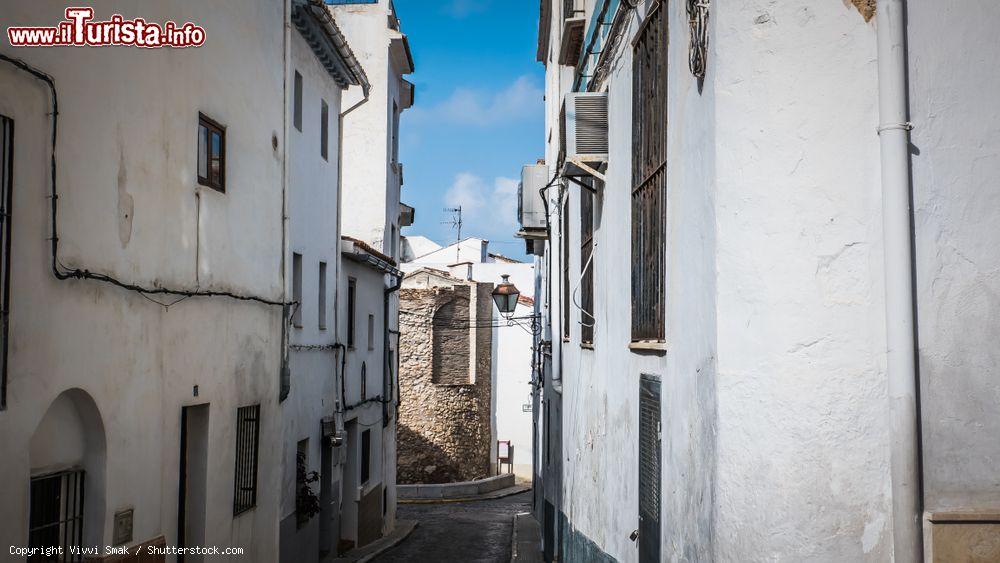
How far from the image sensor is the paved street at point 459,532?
1934 centimetres

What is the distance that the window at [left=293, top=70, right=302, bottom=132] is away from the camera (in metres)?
14.7

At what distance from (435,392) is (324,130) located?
73.3 feet

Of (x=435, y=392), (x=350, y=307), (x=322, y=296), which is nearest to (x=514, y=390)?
(x=435, y=392)

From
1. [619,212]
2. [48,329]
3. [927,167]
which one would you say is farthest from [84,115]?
[927,167]

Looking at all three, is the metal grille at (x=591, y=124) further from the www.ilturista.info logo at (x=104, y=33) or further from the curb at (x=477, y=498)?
the curb at (x=477, y=498)

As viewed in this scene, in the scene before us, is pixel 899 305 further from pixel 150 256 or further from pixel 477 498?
pixel 477 498

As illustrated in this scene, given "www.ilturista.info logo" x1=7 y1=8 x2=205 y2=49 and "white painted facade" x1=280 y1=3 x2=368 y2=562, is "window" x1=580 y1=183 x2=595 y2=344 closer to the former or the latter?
"white painted facade" x1=280 y1=3 x2=368 y2=562

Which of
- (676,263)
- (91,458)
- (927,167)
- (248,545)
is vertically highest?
(927,167)

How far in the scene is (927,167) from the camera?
464cm

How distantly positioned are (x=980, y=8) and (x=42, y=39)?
5708mm

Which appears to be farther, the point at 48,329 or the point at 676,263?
the point at 48,329

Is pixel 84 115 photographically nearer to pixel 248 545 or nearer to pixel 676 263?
pixel 676 263

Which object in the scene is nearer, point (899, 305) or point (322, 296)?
point (899, 305)

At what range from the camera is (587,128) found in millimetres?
9070
